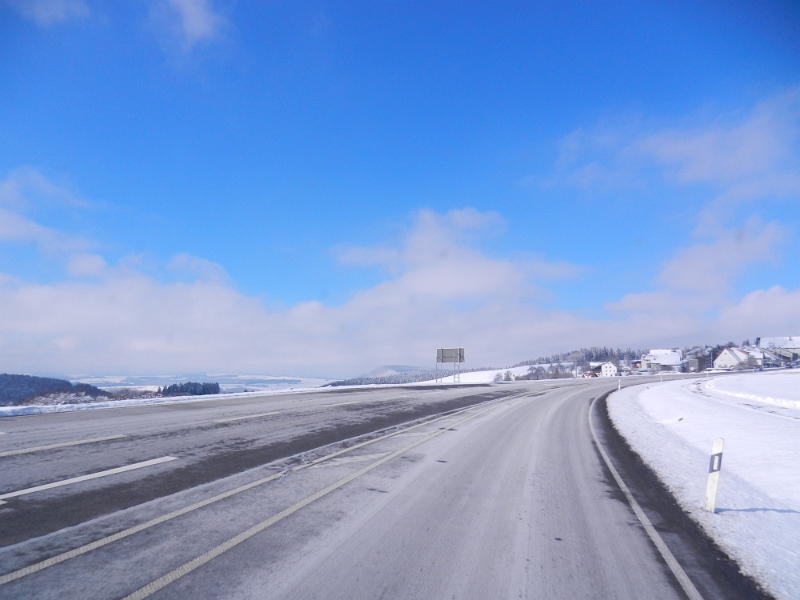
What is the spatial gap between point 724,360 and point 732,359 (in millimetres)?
3994

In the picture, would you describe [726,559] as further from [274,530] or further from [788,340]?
[788,340]

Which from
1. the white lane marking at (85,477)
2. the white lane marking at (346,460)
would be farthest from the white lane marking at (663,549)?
the white lane marking at (85,477)

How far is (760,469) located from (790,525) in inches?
184

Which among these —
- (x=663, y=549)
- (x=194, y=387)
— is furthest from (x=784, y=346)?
(x=663, y=549)

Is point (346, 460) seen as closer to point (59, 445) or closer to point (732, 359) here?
point (59, 445)

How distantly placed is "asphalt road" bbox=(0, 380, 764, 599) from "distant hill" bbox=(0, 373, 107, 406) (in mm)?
21671

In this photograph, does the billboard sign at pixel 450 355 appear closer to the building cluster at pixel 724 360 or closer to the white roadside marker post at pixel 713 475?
the white roadside marker post at pixel 713 475

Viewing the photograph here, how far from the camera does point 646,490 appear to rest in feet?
26.4

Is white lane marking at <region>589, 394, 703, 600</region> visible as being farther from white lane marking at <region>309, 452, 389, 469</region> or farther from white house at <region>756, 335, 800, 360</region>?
white house at <region>756, 335, 800, 360</region>

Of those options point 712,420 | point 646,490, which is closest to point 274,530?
point 646,490

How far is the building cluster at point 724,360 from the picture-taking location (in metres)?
128

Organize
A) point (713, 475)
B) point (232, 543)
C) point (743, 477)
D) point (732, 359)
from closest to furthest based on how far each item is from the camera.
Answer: point (232, 543) < point (713, 475) < point (743, 477) < point (732, 359)

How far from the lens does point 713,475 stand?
6.73 meters


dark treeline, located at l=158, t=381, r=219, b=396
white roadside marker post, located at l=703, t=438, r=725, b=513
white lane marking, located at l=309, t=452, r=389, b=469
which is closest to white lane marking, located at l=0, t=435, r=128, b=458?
white lane marking, located at l=309, t=452, r=389, b=469
